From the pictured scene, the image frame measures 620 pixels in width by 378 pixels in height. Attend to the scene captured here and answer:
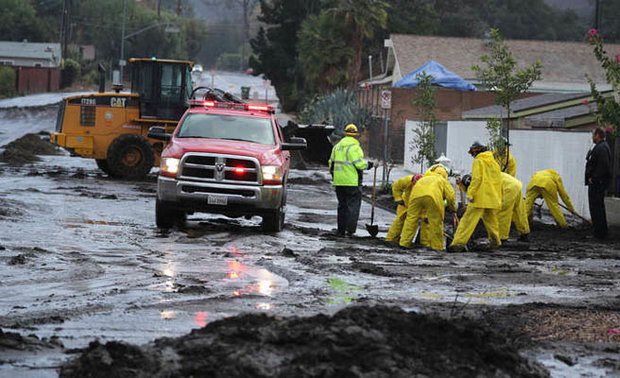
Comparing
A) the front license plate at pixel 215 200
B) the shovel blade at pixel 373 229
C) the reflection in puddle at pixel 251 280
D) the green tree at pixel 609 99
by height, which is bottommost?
the reflection in puddle at pixel 251 280

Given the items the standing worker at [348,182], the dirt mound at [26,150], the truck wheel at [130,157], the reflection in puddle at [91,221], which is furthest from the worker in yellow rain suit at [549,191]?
the dirt mound at [26,150]

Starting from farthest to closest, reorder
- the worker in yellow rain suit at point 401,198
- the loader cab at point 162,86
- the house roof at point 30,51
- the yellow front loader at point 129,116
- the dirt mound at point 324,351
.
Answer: the house roof at point 30,51 → the loader cab at point 162,86 → the yellow front loader at point 129,116 → the worker in yellow rain suit at point 401,198 → the dirt mound at point 324,351

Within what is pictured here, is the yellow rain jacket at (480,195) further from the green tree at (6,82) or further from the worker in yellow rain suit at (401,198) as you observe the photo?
the green tree at (6,82)

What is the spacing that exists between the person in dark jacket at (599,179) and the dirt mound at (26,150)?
733 inches

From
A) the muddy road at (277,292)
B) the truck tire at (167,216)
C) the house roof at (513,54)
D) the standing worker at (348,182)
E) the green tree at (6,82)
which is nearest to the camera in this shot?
the muddy road at (277,292)

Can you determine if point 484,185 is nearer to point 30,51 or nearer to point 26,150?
point 26,150

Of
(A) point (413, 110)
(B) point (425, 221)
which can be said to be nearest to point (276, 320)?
(B) point (425, 221)

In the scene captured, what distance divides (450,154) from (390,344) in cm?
2466

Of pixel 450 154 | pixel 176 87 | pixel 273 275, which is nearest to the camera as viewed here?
pixel 273 275

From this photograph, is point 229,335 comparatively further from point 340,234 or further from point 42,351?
point 340,234

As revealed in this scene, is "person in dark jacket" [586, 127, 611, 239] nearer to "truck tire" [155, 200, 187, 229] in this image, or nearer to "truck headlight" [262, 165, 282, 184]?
"truck headlight" [262, 165, 282, 184]

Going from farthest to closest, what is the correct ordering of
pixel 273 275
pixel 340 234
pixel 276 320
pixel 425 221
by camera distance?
pixel 340 234, pixel 425 221, pixel 273 275, pixel 276 320

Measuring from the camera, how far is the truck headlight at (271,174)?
15.8m

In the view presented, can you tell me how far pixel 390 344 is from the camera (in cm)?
677
